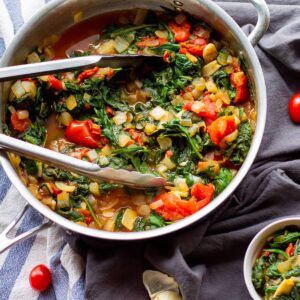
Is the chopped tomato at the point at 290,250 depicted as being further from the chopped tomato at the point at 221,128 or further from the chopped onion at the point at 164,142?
the chopped onion at the point at 164,142

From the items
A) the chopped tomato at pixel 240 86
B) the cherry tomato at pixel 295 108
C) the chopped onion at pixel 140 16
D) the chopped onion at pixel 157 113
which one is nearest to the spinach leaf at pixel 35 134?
the chopped onion at pixel 157 113

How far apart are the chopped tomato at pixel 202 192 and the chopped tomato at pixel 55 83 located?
2.97 ft

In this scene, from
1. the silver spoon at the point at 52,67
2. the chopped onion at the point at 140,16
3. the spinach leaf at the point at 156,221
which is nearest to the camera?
the silver spoon at the point at 52,67

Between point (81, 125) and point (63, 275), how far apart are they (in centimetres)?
85

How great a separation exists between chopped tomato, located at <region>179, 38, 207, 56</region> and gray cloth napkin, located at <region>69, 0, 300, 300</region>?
1.32 ft

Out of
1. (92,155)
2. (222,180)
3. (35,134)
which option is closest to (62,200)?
(92,155)

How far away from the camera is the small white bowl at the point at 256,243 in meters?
3.29

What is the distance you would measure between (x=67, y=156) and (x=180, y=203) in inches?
24.3

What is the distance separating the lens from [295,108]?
3623 mm

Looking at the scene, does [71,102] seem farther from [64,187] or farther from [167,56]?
[167,56]

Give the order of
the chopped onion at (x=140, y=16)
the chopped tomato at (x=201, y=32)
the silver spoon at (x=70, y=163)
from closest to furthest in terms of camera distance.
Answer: the silver spoon at (x=70, y=163) < the chopped tomato at (x=201, y=32) < the chopped onion at (x=140, y=16)

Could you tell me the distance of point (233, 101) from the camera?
349 cm

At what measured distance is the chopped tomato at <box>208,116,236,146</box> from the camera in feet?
11.0

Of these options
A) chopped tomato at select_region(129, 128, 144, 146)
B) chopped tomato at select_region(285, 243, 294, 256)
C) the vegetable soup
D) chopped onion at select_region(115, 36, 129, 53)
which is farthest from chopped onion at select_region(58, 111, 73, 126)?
chopped tomato at select_region(285, 243, 294, 256)
